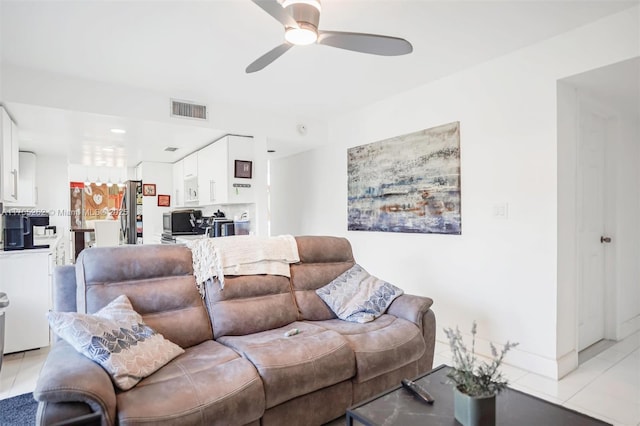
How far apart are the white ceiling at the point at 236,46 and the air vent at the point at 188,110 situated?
94mm

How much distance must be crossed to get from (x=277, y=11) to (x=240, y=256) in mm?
1527

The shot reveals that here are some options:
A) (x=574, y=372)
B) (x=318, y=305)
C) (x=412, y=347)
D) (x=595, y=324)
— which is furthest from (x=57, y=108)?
(x=595, y=324)

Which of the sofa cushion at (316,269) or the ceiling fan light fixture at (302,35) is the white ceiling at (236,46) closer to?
the ceiling fan light fixture at (302,35)

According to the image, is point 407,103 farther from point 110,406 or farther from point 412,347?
point 110,406

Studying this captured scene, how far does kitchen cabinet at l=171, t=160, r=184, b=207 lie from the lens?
5.98 m

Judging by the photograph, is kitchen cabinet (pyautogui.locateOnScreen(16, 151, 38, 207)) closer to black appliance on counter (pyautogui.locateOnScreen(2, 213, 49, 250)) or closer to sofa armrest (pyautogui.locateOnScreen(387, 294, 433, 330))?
black appliance on counter (pyautogui.locateOnScreen(2, 213, 49, 250))

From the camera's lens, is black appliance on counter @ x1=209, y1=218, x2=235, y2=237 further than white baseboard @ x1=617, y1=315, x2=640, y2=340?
Yes

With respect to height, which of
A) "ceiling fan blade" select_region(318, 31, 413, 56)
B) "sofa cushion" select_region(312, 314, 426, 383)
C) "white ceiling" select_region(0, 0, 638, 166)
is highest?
"white ceiling" select_region(0, 0, 638, 166)

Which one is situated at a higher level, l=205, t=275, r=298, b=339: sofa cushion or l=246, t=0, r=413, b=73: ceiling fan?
l=246, t=0, r=413, b=73: ceiling fan

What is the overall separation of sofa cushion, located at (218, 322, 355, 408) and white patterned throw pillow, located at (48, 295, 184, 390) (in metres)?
0.44

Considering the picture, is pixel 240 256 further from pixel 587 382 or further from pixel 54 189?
pixel 54 189

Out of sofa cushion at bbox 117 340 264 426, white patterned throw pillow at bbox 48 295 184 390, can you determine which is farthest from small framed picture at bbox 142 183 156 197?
sofa cushion at bbox 117 340 264 426

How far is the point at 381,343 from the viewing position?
217 cm

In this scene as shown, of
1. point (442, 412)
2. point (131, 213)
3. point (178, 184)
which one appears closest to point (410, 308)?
point (442, 412)
